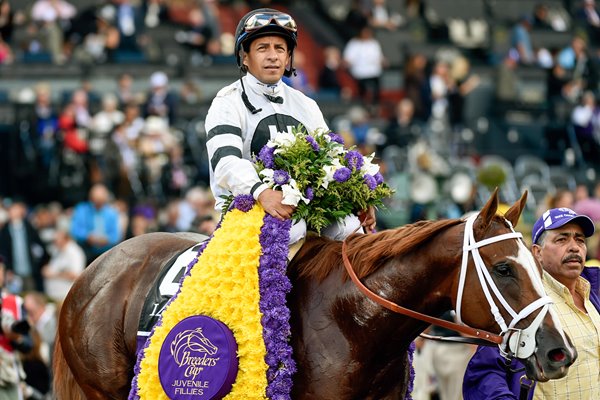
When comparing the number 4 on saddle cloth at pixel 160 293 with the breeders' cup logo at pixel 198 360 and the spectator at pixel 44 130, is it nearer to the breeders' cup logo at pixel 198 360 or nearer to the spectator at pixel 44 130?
the breeders' cup logo at pixel 198 360

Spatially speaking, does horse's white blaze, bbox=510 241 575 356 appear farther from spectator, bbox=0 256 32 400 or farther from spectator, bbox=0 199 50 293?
spectator, bbox=0 199 50 293

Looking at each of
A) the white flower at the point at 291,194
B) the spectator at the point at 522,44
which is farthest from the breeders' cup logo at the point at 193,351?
the spectator at the point at 522,44

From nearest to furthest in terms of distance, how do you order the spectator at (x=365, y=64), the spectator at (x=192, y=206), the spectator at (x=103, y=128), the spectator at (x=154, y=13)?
the spectator at (x=192, y=206) < the spectator at (x=103, y=128) < the spectator at (x=154, y=13) < the spectator at (x=365, y=64)

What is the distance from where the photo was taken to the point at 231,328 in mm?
6961

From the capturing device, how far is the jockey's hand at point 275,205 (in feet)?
23.1

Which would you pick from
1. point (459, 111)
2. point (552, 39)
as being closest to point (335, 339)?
point (459, 111)

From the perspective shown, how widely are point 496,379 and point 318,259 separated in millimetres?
1221

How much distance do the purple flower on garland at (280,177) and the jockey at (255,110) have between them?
0.15 m

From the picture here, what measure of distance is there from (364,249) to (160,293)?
1404 millimetres

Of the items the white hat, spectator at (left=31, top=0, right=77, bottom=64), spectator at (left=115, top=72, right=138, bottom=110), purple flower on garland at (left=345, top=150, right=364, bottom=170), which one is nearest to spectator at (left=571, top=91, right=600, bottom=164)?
the white hat

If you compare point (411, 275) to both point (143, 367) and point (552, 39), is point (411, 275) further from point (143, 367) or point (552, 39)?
point (552, 39)

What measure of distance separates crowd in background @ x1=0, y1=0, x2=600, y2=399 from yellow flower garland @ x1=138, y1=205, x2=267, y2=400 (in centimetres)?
419

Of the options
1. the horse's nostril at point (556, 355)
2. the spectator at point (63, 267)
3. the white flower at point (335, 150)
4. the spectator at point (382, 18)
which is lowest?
the spectator at point (63, 267)

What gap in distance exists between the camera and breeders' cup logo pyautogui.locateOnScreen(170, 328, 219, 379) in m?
6.93
